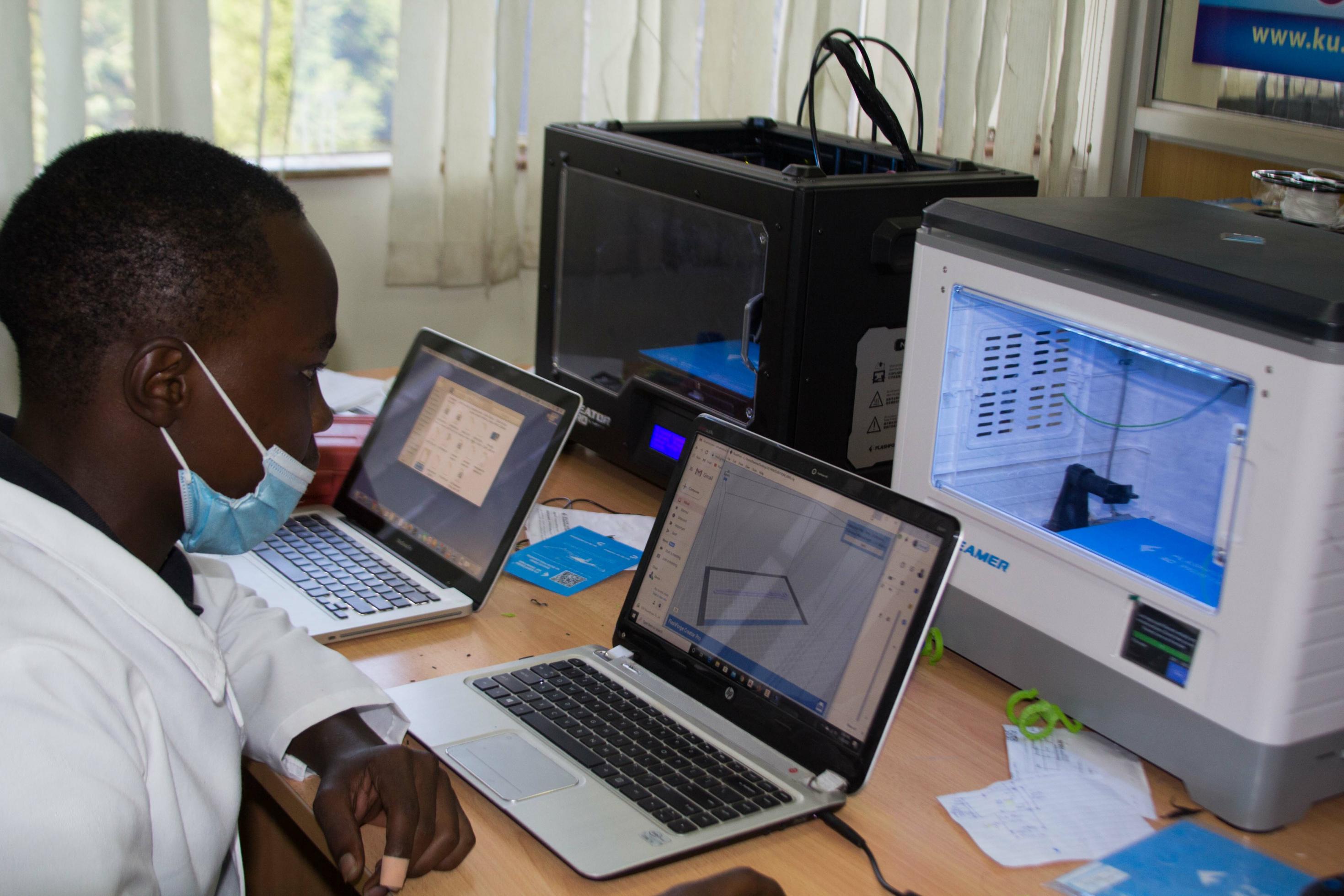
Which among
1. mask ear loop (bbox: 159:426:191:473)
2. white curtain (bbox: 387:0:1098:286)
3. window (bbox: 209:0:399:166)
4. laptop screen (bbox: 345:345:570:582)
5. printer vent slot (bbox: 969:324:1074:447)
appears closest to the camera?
mask ear loop (bbox: 159:426:191:473)

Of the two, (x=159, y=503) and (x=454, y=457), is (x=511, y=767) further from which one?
(x=454, y=457)

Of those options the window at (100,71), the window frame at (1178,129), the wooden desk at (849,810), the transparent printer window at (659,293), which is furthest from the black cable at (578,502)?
the window frame at (1178,129)

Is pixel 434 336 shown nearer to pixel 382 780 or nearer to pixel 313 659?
pixel 313 659

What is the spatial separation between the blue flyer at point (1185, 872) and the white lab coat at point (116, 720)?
0.53 m

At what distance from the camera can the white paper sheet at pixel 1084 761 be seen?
929 mm

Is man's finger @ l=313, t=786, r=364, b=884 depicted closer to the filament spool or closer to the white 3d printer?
the white 3d printer

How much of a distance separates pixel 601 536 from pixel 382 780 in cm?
55

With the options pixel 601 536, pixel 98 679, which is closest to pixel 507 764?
pixel 98 679

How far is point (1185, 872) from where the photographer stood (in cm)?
83

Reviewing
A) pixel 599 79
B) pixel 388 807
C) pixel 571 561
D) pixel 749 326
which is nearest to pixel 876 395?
pixel 749 326

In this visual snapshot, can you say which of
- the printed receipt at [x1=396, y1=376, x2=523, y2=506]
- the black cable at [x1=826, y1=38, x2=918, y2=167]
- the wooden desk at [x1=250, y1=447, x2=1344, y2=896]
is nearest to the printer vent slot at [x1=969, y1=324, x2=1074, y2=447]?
the wooden desk at [x1=250, y1=447, x2=1344, y2=896]

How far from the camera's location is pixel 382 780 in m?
0.84

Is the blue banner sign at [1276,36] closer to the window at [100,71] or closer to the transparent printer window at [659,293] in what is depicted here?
the transparent printer window at [659,293]

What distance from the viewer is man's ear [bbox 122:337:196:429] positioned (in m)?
0.80
